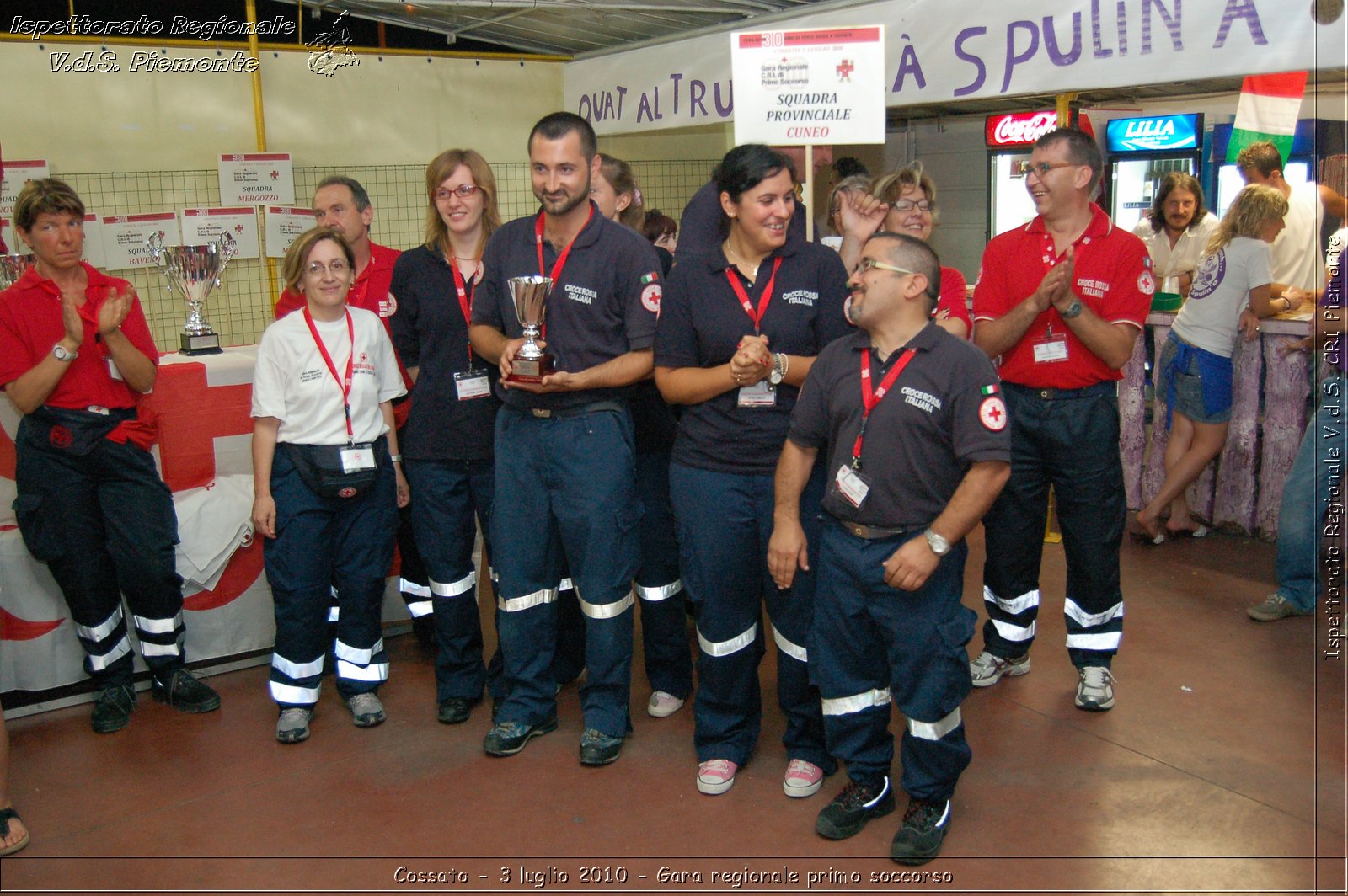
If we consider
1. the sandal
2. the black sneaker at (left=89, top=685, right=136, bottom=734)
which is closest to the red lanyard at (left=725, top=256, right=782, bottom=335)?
the sandal

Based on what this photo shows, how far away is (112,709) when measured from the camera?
4.19 meters

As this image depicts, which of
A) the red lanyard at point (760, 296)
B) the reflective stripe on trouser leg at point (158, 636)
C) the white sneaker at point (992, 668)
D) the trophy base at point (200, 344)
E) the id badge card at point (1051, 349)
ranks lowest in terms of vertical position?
the white sneaker at point (992, 668)

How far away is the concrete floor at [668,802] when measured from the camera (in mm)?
3115

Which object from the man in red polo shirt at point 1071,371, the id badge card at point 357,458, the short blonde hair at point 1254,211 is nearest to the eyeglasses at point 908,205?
the man in red polo shirt at point 1071,371

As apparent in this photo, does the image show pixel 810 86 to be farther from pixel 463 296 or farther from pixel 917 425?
pixel 917 425

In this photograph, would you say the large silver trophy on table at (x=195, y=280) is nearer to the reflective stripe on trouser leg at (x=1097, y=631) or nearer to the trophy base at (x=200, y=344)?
the trophy base at (x=200, y=344)

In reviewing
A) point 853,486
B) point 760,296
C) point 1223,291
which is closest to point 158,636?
point 760,296

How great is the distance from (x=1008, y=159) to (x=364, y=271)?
7.80 meters

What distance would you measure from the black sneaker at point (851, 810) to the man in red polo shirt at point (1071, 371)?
3.71ft

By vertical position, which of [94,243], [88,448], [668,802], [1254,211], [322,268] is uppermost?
[94,243]

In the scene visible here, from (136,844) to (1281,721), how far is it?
3.77 m

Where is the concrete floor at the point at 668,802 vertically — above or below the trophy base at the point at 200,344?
below

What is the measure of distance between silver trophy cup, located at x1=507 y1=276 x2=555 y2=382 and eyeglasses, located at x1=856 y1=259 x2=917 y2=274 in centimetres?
98

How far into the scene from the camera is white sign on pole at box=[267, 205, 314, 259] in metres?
7.63
